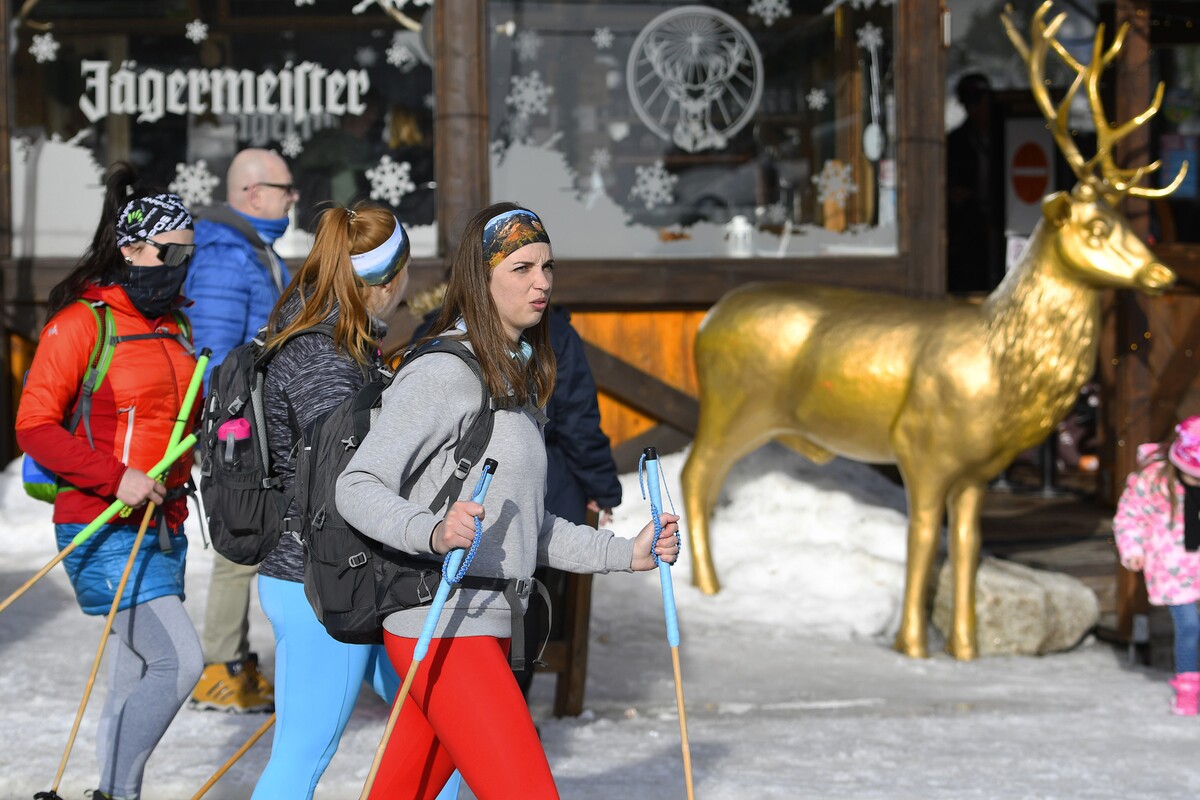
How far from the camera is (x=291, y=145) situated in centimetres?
890

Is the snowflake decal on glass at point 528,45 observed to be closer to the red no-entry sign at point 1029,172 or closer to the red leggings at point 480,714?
the red no-entry sign at point 1029,172

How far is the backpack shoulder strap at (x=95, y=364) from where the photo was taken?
4316mm

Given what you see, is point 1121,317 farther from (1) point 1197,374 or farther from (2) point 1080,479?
(2) point 1080,479

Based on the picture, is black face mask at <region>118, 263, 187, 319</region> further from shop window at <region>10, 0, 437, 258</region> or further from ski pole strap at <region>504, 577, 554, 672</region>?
shop window at <region>10, 0, 437, 258</region>

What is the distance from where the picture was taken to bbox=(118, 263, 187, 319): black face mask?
174 inches

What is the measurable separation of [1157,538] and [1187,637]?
1.43ft

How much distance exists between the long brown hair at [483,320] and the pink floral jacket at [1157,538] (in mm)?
3980

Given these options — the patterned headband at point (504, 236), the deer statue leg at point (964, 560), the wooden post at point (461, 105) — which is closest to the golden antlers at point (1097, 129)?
the deer statue leg at point (964, 560)

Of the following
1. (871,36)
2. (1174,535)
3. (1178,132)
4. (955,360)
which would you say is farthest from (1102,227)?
(1178,132)

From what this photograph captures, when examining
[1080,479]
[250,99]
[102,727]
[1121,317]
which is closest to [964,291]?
[1080,479]

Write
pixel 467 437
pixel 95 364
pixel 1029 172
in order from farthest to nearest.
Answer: pixel 1029 172 < pixel 95 364 < pixel 467 437

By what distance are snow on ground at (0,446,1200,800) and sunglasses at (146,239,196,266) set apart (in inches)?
69.2

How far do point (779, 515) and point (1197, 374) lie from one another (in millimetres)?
2298

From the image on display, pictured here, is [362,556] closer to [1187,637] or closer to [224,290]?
[224,290]
